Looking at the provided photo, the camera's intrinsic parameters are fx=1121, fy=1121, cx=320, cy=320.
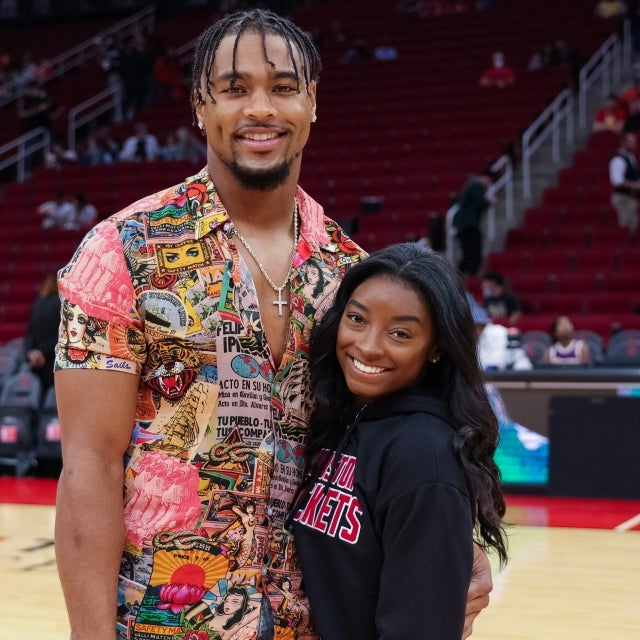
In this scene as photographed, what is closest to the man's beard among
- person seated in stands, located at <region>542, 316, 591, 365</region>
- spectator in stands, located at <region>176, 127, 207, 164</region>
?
person seated in stands, located at <region>542, 316, 591, 365</region>

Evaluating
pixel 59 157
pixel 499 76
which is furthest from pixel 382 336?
pixel 59 157

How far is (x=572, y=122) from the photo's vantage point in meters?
13.5

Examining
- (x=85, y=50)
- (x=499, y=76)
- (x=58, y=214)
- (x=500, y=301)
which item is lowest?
(x=500, y=301)

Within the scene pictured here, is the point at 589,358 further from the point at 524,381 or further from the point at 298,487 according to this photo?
the point at 298,487

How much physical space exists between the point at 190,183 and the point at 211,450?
0.43m

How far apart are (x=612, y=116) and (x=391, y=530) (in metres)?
11.9

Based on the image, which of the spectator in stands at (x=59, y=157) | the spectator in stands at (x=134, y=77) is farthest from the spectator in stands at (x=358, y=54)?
the spectator in stands at (x=59, y=157)

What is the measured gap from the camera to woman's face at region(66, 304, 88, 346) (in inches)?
61.4

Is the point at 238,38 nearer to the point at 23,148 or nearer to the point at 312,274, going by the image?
the point at 312,274

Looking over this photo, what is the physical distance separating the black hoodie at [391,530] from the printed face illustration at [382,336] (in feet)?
0.15

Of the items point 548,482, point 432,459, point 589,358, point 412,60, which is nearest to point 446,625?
point 432,459

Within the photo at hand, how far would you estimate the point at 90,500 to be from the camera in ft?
5.03

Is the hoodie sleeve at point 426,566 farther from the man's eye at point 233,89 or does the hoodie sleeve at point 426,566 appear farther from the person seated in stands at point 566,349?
the person seated in stands at point 566,349

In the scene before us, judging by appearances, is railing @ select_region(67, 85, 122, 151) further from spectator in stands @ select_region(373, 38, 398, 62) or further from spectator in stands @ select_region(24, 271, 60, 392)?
spectator in stands @ select_region(24, 271, 60, 392)
